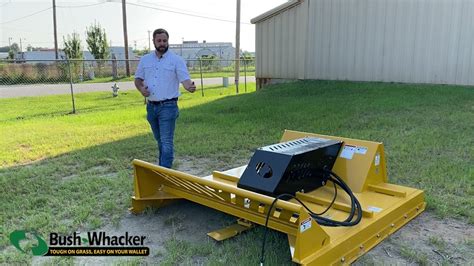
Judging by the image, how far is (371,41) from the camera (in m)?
10.9

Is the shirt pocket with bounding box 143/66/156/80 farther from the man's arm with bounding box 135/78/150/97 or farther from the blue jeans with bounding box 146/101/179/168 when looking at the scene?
the blue jeans with bounding box 146/101/179/168

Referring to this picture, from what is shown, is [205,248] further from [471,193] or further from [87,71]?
[87,71]

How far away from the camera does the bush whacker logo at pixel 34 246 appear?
9.88ft

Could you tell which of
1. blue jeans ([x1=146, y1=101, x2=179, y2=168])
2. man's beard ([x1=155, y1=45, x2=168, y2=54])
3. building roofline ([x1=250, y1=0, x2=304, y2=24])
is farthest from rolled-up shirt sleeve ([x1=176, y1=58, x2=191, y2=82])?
building roofline ([x1=250, y1=0, x2=304, y2=24])

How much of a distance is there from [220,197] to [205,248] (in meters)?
0.39

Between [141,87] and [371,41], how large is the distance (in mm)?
8296

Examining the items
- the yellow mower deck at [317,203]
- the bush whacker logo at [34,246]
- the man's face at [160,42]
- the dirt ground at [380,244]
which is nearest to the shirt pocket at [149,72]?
the man's face at [160,42]

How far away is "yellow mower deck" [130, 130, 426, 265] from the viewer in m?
2.49

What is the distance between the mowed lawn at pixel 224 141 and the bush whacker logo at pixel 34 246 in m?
0.06

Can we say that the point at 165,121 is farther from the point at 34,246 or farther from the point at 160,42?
the point at 34,246

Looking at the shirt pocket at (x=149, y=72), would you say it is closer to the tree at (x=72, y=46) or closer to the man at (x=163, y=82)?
the man at (x=163, y=82)

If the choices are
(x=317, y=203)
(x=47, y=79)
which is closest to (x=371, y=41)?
(x=317, y=203)

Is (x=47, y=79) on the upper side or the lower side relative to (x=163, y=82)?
lower

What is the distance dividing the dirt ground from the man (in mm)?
873
